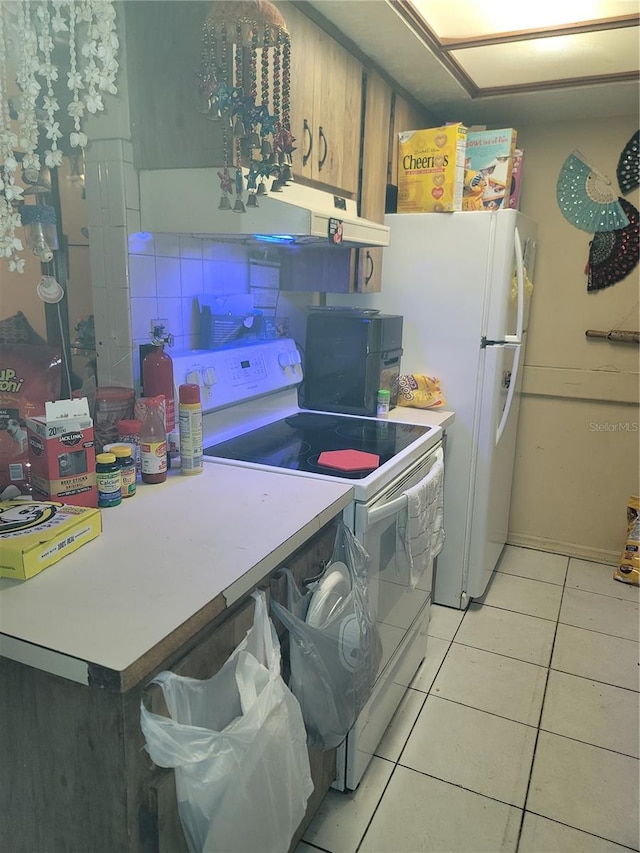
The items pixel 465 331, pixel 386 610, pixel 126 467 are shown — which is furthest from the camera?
pixel 465 331

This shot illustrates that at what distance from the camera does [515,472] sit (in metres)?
3.30

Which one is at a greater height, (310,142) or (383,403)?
(310,142)

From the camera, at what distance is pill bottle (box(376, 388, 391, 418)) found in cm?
235

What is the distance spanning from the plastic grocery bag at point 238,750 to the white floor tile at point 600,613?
6.14 ft

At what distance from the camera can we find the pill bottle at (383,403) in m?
2.35

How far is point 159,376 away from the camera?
63.3 inches

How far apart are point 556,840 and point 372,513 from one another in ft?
3.18

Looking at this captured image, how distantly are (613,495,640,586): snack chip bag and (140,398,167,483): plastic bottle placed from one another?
94.5 inches

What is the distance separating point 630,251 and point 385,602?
215 centimetres

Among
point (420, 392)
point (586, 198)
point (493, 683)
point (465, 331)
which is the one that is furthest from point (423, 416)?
point (586, 198)

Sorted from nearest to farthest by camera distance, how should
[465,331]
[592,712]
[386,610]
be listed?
[386,610] < [592,712] < [465,331]

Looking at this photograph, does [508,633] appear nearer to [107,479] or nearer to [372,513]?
[372,513]

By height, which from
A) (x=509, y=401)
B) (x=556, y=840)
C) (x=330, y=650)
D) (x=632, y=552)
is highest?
(x=509, y=401)

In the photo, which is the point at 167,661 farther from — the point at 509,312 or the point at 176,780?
the point at 509,312
